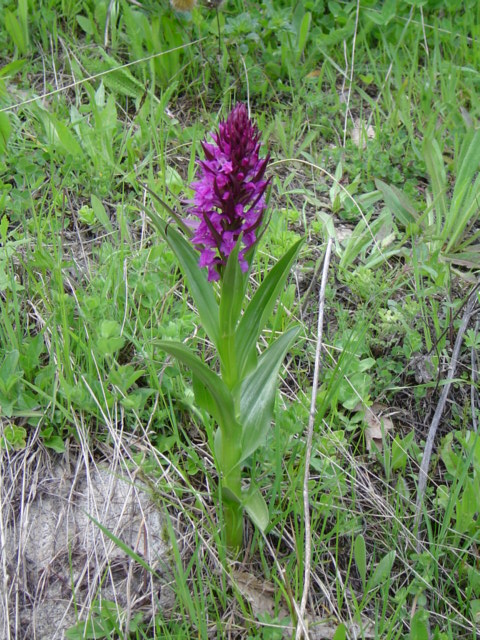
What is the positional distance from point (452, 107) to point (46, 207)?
2054 millimetres

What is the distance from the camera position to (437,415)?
2.17 meters

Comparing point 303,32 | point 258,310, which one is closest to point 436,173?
point 303,32

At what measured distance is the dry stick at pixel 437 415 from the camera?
1984 millimetres

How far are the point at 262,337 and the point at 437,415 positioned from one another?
2.20ft

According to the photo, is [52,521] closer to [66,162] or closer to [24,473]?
[24,473]

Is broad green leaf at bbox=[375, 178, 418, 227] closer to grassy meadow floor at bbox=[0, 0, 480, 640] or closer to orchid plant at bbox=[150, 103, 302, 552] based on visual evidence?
grassy meadow floor at bbox=[0, 0, 480, 640]

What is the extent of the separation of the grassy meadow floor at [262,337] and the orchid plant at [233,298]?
12 centimetres

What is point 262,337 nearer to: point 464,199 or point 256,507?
point 256,507

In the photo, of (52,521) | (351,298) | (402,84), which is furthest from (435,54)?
(52,521)

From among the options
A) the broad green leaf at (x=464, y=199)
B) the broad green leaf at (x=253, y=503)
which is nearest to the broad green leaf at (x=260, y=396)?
the broad green leaf at (x=253, y=503)

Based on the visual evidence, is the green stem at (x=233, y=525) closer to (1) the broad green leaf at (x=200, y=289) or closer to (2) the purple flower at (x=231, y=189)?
(1) the broad green leaf at (x=200, y=289)

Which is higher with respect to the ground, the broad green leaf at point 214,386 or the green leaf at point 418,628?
the broad green leaf at point 214,386

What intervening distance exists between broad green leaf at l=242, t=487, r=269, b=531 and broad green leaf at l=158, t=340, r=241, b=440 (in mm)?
197

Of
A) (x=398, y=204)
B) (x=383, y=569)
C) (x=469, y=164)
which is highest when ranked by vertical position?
(x=469, y=164)
